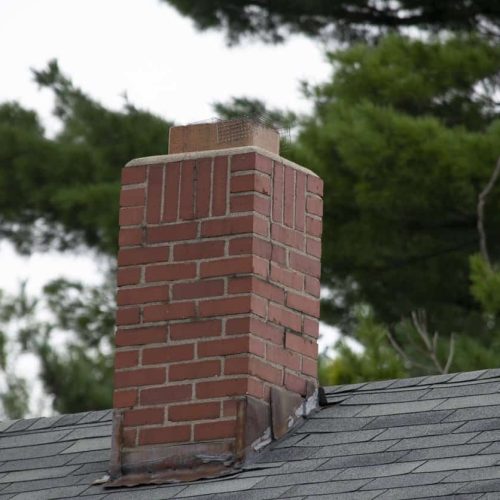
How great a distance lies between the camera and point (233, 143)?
750 cm

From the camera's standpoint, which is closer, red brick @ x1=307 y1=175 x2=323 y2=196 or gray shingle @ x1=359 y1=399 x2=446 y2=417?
gray shingle @ x1=359 y1=399 x2=446 y2=417

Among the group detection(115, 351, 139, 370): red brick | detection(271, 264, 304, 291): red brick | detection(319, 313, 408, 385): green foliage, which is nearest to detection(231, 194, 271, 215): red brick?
detection(271, 264, 304, 291): red brick

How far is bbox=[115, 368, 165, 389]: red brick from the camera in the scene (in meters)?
7.17

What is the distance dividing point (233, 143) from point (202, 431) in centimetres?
123

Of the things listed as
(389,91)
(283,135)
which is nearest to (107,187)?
(389,91)

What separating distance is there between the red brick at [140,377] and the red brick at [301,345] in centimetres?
52

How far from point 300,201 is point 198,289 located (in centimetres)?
64

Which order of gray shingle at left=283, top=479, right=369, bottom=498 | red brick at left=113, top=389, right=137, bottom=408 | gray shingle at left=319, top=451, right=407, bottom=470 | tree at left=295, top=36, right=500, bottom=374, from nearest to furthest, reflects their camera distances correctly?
gray shingle at left=283, top=479, right=369, bottom=498
gray shingle at left=319, top=451, right=407, bottom=470
red brick at left=113, top=389, right=137, bottom=408
tree at left=295, top=36, right=500, bottom=374

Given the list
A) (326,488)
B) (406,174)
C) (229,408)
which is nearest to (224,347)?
(229,408)

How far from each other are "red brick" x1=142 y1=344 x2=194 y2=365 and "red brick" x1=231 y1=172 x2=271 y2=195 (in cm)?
66

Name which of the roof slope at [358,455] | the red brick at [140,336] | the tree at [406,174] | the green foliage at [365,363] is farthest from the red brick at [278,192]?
the tree at [406,174]

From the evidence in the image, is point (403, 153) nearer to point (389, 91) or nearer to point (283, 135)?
point (389, 91)

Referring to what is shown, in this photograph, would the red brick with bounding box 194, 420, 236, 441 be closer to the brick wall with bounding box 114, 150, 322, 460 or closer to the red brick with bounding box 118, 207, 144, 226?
the brick wall with bounding box 114, 150, 322, 460

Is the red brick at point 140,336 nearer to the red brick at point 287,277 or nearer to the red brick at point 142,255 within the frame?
the red brick at point 142,255
